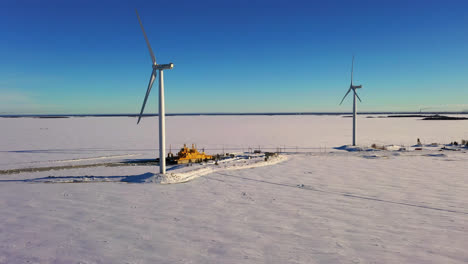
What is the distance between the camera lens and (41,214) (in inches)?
486

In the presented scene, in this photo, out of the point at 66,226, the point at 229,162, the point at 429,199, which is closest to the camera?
the point at 66,226

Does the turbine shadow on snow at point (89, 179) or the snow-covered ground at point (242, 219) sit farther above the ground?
the turbine shadow on snow at point (89, 179)

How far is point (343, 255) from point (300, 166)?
52.5 ft

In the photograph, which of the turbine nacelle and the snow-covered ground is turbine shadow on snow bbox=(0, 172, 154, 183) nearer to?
the snow-covered ground

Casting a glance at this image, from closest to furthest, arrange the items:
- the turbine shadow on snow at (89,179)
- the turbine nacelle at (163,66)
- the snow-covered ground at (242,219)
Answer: the snow-covered ground at (242,219) → the turbine nacelle at (163,66) → the turbine shadow on snow at (89,179)

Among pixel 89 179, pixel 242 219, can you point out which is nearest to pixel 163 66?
pixel 89 179

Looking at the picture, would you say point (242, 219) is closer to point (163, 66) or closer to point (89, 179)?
point (163, 66)

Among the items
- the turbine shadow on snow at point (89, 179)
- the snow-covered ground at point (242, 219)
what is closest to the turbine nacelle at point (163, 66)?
the turbine shadow on snow at point (89, 179)

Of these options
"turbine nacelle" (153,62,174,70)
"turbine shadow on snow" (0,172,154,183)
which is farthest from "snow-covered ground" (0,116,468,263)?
"turbine nacelle" (153,62,174,70)

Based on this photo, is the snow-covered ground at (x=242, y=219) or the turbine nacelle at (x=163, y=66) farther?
the turbine nacelle at (x=163, y=66)

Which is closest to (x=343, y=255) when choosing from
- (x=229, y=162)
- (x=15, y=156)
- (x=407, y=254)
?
(x=407, y=254)

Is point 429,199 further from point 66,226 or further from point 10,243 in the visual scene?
point 10,243

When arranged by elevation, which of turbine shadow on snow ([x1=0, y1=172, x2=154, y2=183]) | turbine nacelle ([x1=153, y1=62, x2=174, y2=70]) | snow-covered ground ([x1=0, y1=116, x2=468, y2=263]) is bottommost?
snow-covered ground ([x1=0, y1=116, x2=468, y2=263])

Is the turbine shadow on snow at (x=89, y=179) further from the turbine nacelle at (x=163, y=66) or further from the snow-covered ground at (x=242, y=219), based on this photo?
the turbine nacelle at (x=163, y=66)
